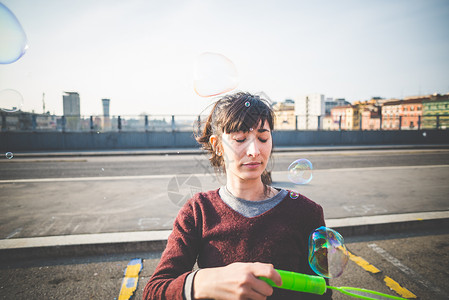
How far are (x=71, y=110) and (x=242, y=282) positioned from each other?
2001 cm

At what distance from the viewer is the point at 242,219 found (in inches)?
48.5

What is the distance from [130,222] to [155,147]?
14.4 meters

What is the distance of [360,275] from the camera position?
2.89 metres

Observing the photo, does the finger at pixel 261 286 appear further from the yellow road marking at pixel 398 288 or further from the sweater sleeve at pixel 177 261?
the yellow road marking at pixel 398 288

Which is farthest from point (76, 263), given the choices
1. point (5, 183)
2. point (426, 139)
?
point (426, 139)

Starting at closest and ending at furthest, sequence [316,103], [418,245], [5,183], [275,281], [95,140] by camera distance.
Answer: [275,281]
[418,245]
[5,183]
[95,140]
[316,103]

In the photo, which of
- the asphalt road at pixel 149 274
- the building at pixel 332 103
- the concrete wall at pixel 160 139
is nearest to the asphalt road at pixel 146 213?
the asphalt road at pixel 149 274

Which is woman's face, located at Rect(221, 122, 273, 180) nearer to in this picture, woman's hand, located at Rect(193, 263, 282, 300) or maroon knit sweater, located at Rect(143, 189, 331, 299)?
maroon knit sweater, located at Rect(143, 189, 331, 299)

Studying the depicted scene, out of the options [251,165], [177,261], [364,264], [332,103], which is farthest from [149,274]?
[332,103]

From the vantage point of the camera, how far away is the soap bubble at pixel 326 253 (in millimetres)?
1361

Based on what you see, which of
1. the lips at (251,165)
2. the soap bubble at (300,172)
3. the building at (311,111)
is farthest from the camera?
the building at (311,111)

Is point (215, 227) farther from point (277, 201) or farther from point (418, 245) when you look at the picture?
point (418, 245)

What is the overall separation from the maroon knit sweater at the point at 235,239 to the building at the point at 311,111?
19.6m

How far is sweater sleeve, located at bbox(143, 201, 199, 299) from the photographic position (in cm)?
101
